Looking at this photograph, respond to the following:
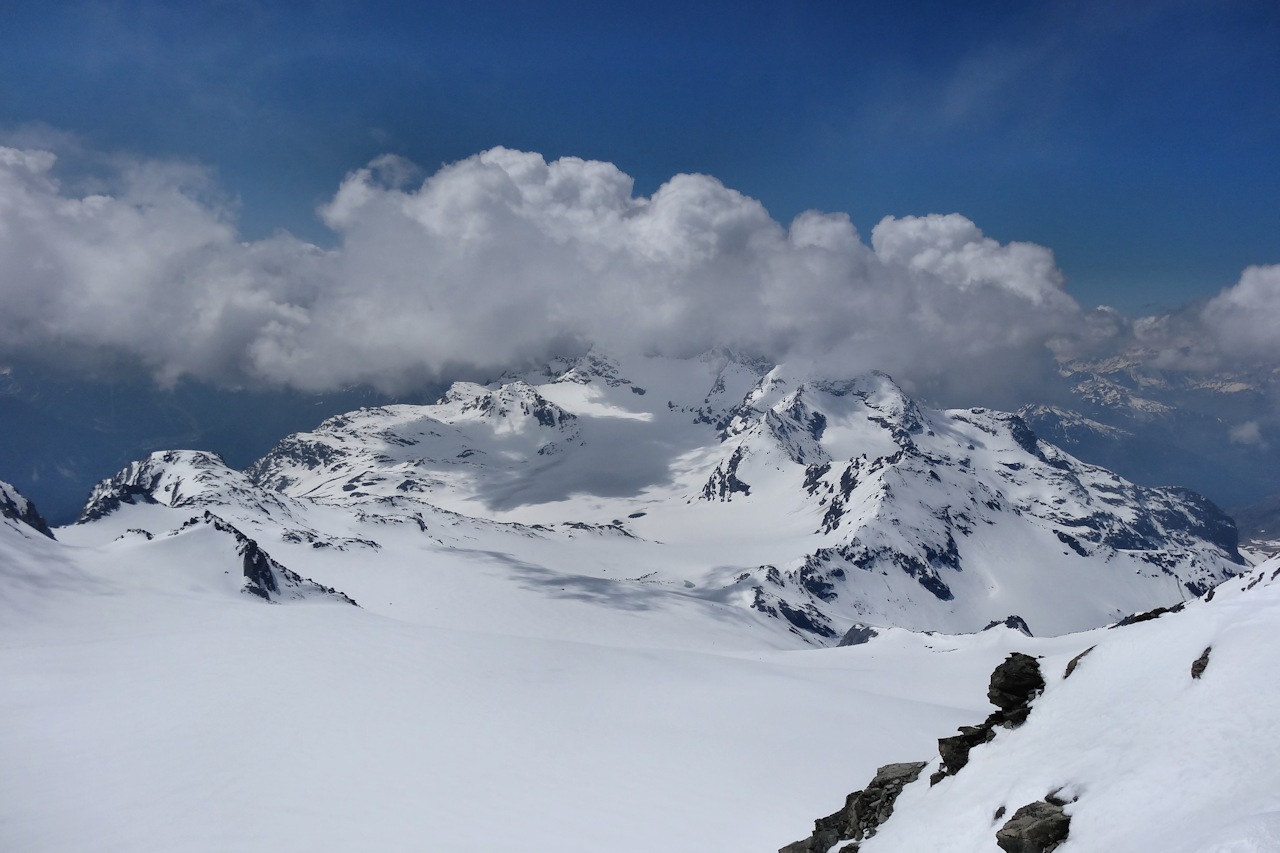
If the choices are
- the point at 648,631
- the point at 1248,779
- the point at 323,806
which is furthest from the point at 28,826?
the point at 648,631

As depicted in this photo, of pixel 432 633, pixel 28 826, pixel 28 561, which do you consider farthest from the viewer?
pixel 28 561

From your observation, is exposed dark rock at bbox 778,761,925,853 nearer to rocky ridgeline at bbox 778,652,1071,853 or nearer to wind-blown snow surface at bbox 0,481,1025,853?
rocky ridgeline at bbox 778,652,1071,853

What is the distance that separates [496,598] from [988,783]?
602 feet

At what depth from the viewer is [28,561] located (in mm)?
76688

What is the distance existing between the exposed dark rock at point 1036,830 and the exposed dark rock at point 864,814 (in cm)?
740

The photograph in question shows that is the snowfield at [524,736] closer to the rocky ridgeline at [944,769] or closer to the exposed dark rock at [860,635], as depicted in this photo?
the rocky ridgeline at [944,769]

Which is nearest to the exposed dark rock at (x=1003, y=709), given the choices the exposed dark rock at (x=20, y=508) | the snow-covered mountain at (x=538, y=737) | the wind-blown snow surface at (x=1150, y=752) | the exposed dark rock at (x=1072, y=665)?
the snow-covered mountain at (x=538, y=737)

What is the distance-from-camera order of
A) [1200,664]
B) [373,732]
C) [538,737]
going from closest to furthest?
[1200,664] < [373,732] < [538,737]

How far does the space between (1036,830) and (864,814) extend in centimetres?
1031

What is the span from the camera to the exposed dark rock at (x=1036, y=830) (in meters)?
18.8

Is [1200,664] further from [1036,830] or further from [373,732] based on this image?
[373,732]

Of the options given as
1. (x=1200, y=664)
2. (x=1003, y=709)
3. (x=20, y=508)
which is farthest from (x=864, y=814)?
(x=20, y=508)

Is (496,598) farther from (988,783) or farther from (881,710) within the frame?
(988,783)

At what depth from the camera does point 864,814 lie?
28094 mm
